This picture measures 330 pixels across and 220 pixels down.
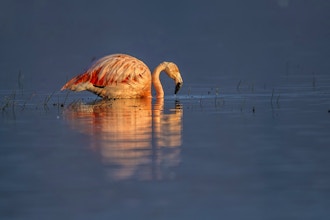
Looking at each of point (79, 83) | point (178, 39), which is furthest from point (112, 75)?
point (178, 39)

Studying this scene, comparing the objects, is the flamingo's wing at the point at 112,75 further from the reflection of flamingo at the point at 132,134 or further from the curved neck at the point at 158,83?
the reflection of flamingo at the point at 132,134

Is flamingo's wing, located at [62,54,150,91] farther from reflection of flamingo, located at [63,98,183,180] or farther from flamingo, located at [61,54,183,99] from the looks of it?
reflection of flamingo, located at [63,98,183,180]

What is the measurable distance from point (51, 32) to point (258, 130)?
5510 centimetres

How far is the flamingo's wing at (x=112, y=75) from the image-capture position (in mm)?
22438

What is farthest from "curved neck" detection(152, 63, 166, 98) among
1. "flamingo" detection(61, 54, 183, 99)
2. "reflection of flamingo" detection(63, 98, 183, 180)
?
"reflection of flamingo" detection(63, 98, 183, 180)

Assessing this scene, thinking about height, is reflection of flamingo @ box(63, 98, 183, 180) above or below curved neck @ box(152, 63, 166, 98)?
below

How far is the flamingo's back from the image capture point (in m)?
22.4

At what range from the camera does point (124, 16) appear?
3322 inches

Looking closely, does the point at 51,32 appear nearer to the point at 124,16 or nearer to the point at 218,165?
the point at 124,16

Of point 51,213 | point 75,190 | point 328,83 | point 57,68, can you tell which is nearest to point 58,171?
point 75,190

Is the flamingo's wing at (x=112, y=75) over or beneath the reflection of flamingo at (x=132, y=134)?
over

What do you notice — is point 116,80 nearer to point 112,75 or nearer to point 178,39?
point 112,75

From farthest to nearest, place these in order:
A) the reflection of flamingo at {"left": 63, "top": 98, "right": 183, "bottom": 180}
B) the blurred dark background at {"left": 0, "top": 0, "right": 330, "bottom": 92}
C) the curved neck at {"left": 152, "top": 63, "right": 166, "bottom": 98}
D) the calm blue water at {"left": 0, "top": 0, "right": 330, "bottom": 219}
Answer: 1. the blurred dark background at {"left": 0, "top": 0, "right": 330, "bottom": 92}
2. the curved neck at {"left": 152, "top": 63, "right": 166, "bottom": 98}
3. the reflection of flamingo at {"left": 63, "top": 98, "right": 183, "bottom": 180}
4. the calm blue water at {"left": 0, "top": 0, "right": 330, "bottom": 219}

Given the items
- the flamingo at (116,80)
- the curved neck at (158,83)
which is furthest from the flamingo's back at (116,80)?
the curved neck at (158,83)
